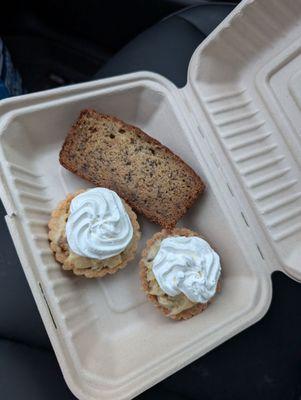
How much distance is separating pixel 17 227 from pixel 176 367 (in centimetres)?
40

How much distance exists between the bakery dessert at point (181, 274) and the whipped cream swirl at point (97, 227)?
8 cm

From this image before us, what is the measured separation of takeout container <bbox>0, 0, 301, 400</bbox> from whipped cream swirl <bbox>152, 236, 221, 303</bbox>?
2.3 inches

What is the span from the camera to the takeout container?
3.12 feet

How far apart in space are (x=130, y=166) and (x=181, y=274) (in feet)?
0.90

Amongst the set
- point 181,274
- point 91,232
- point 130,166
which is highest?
Answer: point 130,166

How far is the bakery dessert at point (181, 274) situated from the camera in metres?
0.97

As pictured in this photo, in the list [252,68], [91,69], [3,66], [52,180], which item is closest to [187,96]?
[252,68]

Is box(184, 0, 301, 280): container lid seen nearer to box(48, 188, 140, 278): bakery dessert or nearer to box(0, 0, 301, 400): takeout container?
box(0, 0, 301, 400): takeout container

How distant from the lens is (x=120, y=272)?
110 centimetres

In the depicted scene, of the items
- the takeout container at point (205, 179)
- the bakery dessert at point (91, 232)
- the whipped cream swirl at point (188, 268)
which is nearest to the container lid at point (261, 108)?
the takeout container at point (205, 179)

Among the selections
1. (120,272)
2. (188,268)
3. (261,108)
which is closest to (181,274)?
(188,268)

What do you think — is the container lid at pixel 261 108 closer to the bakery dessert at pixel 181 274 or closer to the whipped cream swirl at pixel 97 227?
the bakery dessert at pixel 181 274

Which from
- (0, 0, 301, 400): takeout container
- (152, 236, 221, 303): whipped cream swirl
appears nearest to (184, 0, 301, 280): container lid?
(0, 0, 301, 400): takeout container

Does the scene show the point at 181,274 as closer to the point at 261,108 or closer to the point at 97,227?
the point at 97,227
